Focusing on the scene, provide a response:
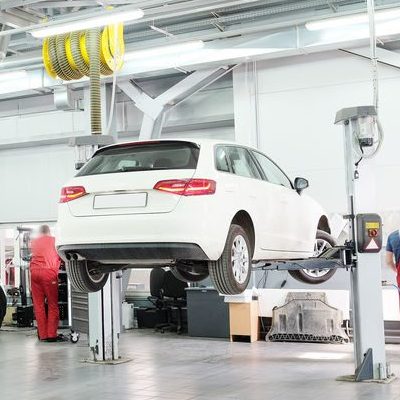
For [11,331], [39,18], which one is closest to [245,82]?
[39,18]

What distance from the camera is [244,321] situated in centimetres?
947

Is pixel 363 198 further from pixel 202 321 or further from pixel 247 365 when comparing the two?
pixel 202 321

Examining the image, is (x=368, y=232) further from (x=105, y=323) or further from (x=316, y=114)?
(x=316, y=114)

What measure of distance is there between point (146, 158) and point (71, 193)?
62cm

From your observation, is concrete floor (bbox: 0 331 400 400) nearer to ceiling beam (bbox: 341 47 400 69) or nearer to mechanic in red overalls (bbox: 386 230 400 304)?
mechanic in red overalls (bbox: 386 230 400 304)

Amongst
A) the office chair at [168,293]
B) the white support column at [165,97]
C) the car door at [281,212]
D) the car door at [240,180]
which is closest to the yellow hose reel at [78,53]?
the white support column at [165,97]

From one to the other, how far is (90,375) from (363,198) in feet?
11.6

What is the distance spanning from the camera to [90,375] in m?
7.16

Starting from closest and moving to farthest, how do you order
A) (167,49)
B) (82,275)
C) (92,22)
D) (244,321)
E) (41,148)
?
(82,275) < (92,22) < (167,49) < (244,321) < (41,148)

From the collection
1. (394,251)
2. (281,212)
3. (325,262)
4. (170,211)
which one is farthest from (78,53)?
(170,211)

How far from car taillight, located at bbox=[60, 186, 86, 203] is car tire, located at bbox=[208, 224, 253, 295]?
109cm

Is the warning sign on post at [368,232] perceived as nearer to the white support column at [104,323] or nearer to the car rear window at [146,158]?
the car rear window at [146,158]

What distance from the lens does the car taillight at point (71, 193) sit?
4762mm

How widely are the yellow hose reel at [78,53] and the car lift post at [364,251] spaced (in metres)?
3.26
